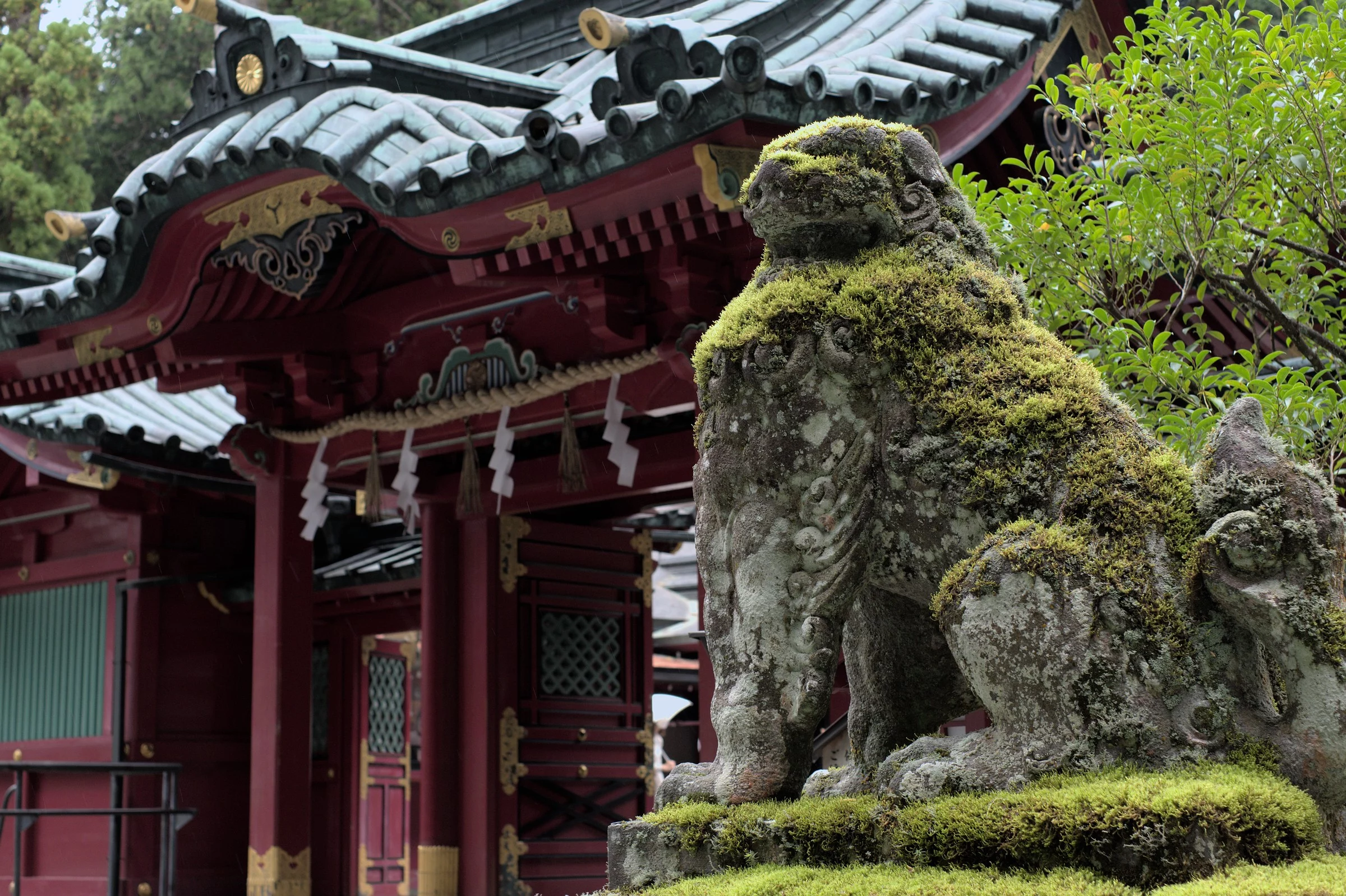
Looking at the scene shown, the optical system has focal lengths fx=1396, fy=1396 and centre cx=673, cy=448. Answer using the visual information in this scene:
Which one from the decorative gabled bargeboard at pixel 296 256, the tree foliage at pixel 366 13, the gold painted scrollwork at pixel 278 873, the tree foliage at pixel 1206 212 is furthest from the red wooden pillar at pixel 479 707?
the tree foliage at pixel 366 13

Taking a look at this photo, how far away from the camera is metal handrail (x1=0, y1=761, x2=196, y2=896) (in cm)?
754

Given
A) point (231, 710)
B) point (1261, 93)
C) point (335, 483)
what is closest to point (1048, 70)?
point (1261, 93)

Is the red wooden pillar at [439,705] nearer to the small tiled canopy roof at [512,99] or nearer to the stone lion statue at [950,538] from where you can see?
the small tiled canopy roof at [512,99]

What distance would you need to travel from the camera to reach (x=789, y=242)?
3.04 meters

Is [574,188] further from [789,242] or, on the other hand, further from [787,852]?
[787,852]

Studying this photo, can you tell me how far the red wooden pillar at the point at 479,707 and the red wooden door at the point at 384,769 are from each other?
298 cm

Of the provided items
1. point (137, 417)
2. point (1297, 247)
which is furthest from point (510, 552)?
point (1297, 247)

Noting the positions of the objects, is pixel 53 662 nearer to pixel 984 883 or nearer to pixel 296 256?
pixel 296 256

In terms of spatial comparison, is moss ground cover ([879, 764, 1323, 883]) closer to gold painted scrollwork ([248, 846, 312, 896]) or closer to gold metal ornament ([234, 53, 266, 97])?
gold metal ornament ([234, 53, 266, 97])

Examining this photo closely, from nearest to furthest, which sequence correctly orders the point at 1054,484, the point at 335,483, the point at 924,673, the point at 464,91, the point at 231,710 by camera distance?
1. the point at 1054,484
2. the point at 924,673
3. the point at 464,91
4. the point at 335,483
5. the point at 231,710

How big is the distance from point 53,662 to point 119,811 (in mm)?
3022

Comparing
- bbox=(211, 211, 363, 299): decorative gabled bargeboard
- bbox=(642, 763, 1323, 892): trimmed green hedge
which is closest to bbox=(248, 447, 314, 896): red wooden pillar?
bbox=(211, 211, 363, 299): decorative gabled bargeboard

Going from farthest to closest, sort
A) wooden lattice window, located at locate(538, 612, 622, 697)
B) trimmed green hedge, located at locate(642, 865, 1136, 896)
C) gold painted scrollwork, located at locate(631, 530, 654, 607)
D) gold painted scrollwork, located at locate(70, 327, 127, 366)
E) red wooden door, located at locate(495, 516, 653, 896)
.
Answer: gold painted scrollwork, located at locate(631, 530, 654, 607)
wooden lattice window, located at locate(538, 612, 622, 697)
red wooden door, located at locate(495, 516, 653, 896)
gold painted scrollwork, located at locate(70, 327, 127, 366)
trimmed green hedge, located at locate(642, 865, 1136, 896)

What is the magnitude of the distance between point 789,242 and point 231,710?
8263 mm
